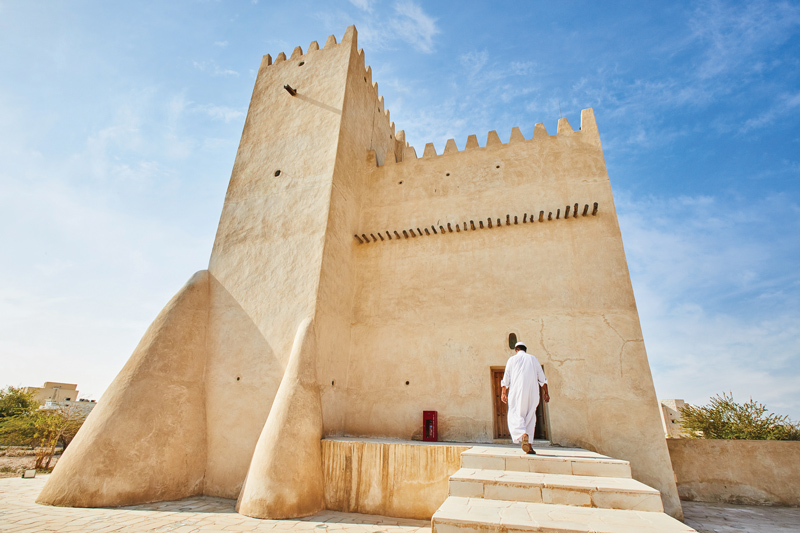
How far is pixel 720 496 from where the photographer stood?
6961 mm

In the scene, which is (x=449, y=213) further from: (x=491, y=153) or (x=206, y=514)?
(x=206, y=514)

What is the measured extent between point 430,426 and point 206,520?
3805mm

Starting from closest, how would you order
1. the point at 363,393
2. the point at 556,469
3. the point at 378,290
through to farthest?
1. the point at 556,469
2. the point at 363,393
3. the point at 378,290

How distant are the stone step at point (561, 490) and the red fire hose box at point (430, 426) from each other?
3.07 m

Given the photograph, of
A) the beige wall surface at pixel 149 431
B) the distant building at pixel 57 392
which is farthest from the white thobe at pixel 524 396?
the distant building at pixel 57 392

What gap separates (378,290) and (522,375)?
431cm

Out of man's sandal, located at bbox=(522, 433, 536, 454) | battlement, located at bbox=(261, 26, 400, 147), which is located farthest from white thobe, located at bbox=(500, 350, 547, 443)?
battlement, located at bbox=(261, 26, 400, 147)

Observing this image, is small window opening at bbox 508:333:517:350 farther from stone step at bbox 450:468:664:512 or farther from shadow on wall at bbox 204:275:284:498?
shadow on wall at bbox 204:275:284:498

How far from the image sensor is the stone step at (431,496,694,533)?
3.01 meters

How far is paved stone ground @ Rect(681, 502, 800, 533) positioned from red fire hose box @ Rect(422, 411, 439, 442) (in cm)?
383

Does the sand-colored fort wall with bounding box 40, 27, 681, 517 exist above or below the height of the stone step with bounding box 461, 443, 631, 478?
above

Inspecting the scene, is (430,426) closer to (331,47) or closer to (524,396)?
(524,396)

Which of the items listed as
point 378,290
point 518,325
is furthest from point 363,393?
point 518,325

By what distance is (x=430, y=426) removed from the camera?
7430 mm
